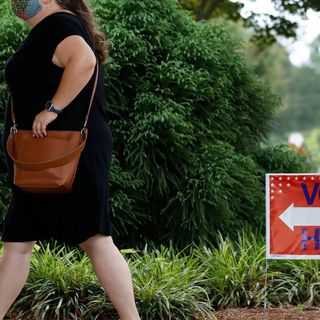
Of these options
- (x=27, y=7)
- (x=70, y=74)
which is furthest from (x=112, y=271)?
(x=27, y=7)

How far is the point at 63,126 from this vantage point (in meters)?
3.84

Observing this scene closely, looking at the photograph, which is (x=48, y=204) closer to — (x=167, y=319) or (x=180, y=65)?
(x=167, y=319)

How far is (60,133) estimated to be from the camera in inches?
150

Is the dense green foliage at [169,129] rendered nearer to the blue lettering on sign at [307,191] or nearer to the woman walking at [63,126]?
the blue lettering on sign at [307,191]

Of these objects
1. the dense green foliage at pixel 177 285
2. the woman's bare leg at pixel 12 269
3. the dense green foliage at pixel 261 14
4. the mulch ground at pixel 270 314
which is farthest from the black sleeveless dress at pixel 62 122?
the dense green foliage at pixel 261 14

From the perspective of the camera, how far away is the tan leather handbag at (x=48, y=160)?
374 cm

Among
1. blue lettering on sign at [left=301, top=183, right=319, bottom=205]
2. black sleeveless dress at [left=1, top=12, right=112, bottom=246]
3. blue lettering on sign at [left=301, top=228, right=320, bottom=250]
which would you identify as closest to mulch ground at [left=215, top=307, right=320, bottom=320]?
blue lettering on sign at [left=301, top=228, right=320, bottom=250]

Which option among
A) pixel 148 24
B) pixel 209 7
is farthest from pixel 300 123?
pixel 148 24

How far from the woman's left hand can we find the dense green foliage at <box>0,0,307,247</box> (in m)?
2.24

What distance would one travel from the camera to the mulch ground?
4.88m

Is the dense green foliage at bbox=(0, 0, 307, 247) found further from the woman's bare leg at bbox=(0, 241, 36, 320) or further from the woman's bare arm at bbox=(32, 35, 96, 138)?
the woman's bare arm at bbox=(32, 35, 96, 138)

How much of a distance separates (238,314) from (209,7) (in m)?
6.12

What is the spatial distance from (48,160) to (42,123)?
0.17 metres

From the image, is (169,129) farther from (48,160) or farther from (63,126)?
(48,160)
